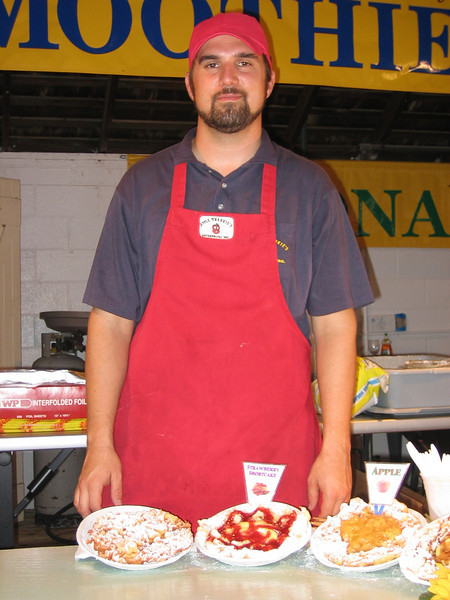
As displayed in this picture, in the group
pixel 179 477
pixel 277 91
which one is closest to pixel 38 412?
pixel 179 477

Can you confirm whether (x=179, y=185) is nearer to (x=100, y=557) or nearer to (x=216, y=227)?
(x=216, y=227)

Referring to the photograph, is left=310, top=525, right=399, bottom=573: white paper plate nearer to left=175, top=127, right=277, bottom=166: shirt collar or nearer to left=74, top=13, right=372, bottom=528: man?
left=74, top=13, right=372, bottom=528: man

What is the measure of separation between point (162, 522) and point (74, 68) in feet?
8.75

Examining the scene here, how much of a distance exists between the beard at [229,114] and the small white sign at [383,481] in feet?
2.90

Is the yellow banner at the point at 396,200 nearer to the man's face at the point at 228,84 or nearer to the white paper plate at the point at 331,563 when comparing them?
the man's face at the point at 228,84

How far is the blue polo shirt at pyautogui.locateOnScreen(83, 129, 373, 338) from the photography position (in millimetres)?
1598

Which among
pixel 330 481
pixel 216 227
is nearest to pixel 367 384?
pixel 330 481

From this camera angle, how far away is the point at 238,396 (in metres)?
1.49

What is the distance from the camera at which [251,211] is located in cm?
163

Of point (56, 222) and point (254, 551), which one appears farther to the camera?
point (56, 222)

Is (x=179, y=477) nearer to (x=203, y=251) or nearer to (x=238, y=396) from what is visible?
(x=238, y=396)

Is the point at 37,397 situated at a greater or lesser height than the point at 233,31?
lesser

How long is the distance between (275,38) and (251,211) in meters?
2.19

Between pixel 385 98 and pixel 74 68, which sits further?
pixel 385 98
